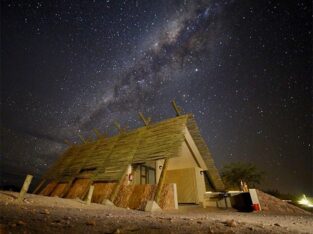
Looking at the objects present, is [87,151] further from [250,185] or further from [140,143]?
[250,185]

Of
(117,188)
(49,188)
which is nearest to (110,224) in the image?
(117,188)

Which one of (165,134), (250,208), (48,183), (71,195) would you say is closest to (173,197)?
(165,134)

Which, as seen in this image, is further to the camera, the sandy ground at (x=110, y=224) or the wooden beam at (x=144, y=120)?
the wooden beam at (x=144, y=120)

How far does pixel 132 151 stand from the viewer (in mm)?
11914

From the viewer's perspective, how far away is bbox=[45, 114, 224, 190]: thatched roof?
1071 cm

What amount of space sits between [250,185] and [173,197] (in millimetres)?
27662

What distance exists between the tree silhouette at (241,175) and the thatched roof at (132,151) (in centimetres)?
1936

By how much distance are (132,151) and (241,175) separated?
26.8 metres

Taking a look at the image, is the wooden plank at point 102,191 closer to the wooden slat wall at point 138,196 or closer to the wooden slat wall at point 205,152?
the wooden slat wall at point 138,196

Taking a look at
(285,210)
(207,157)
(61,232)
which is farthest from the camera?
(207,157)

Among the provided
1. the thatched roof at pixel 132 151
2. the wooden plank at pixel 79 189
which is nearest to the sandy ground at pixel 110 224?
the thatched roof at pixel 132 151

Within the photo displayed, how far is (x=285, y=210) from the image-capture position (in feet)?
33.8

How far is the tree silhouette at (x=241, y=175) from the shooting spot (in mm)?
31750

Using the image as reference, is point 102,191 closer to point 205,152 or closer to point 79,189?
point 79,189
